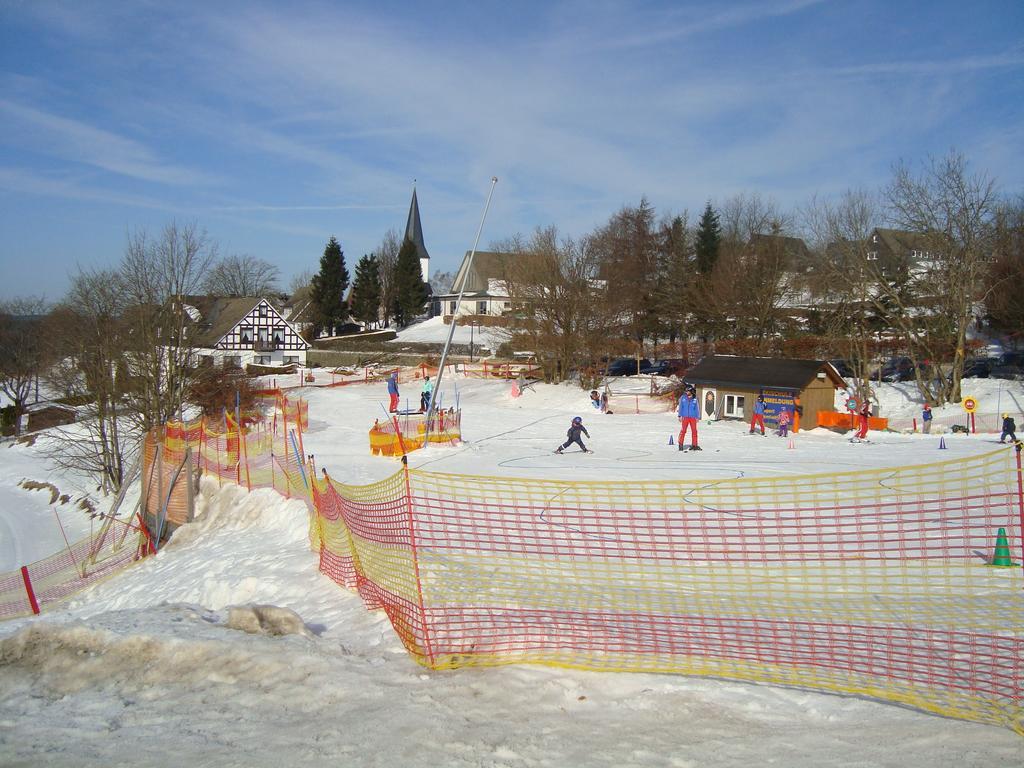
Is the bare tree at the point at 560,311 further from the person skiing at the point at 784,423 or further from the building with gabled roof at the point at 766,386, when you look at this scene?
the person skiing at the point at 784,423

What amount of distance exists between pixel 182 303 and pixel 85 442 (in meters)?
8.70

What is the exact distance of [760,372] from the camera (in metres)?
29.5

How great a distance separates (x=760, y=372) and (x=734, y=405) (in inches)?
64.7

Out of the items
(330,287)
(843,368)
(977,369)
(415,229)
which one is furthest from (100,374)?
(415,229)

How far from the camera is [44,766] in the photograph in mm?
5219

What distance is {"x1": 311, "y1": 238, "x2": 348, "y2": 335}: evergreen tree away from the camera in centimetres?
8038

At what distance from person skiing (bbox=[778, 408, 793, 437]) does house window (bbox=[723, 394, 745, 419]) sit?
168 inches

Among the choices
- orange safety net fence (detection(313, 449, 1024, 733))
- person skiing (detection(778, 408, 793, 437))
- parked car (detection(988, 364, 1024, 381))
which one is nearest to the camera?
orange safety net fence (detection(313, 449, 1024, 733))

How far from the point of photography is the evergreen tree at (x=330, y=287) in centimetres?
8038

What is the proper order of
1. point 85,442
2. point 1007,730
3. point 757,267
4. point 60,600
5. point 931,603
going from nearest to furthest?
point 1007,730
point 931,603
point 60,600
point 85,442
point 757,267

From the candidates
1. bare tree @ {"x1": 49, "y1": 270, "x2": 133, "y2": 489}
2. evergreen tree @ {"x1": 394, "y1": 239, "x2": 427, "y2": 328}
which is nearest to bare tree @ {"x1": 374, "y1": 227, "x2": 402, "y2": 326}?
evergreen tree @ {"x1": 394, "y1": 239, "x2": 427, "y2": 328}

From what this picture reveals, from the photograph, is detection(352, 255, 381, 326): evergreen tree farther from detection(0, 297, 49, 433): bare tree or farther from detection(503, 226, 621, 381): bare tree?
detection(503, 226, 621, 381): bare tree

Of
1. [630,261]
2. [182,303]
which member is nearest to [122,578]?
[182,303]

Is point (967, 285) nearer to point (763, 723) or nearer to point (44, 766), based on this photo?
point (763, 723)
